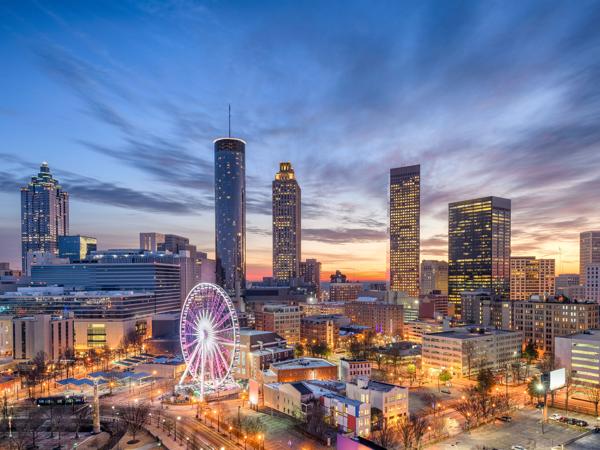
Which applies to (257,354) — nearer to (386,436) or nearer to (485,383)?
(386,436)

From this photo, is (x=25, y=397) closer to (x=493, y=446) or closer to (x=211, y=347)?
(x=211, y=347)

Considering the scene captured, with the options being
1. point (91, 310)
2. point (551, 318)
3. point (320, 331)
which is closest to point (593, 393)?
point (551, 318)

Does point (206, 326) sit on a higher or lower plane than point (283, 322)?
higher

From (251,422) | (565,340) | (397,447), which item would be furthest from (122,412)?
(565,340)

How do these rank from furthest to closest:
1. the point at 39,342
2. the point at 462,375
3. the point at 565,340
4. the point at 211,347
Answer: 1. the point at 39,342
2. the point at 462,375
3. the point at 565,340
4. the point at 211,347

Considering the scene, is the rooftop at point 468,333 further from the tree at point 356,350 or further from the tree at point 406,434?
the tree at point 406,434

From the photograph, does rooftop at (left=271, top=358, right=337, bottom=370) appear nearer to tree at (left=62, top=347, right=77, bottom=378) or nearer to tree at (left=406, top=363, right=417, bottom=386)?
tree at (left=406, top=363, right=417, bottom=386)
